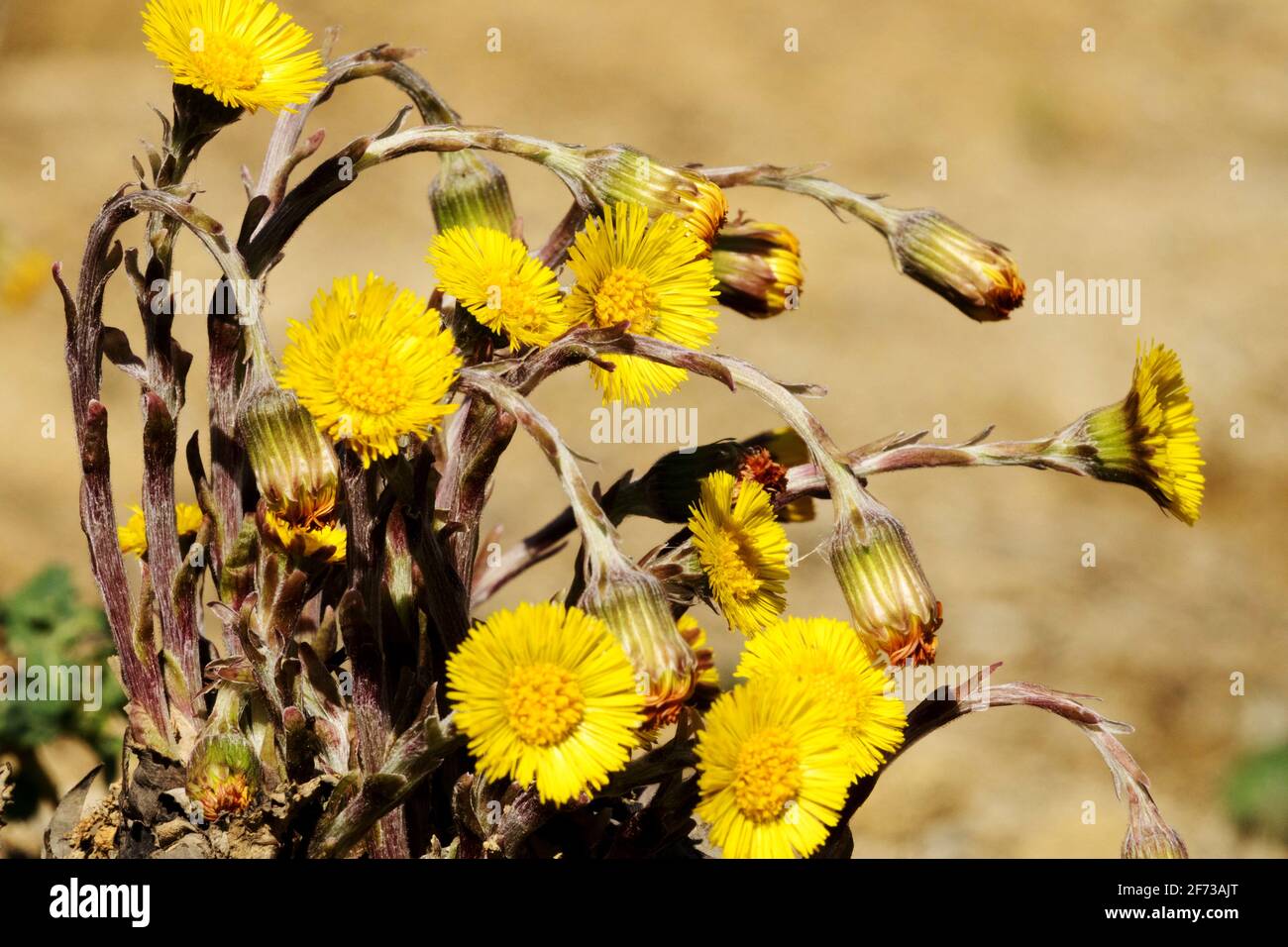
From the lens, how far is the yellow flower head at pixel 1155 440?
963mm

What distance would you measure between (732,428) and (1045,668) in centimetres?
106

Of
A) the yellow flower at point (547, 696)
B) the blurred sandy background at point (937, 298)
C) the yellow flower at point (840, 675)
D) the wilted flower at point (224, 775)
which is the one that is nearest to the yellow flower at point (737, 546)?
the yellow flower at point (840, 675)

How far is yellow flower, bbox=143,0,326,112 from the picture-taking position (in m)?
0.87

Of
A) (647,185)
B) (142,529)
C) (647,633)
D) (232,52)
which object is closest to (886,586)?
(647,633)

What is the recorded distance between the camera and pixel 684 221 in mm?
889

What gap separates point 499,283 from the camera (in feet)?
2.85

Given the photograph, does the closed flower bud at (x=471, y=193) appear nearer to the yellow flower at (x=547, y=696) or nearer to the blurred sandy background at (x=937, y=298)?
the yellow flower at (x=547, y=696)

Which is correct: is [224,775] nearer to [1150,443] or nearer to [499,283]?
[499,283]

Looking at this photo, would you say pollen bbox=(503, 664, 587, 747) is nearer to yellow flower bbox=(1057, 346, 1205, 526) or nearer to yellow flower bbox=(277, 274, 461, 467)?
yellow flower bbox=(277, 274, 461, 467)

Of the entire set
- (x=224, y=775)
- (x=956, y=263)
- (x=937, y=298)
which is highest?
(x=937, y=298)

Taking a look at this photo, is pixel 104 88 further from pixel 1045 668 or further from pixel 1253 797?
pixel 1253 797

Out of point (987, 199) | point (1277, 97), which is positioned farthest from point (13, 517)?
point (1277, 97)

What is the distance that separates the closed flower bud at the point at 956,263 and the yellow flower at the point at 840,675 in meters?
0.33

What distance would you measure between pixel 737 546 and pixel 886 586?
10 cm
